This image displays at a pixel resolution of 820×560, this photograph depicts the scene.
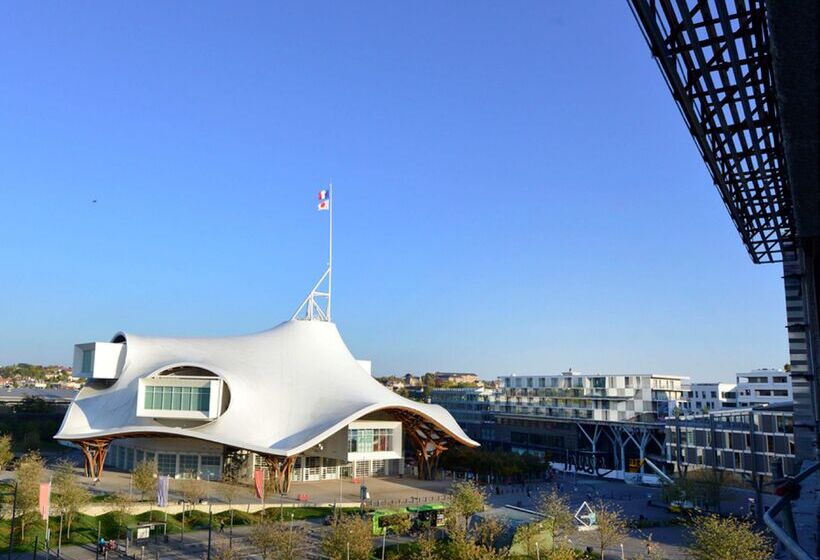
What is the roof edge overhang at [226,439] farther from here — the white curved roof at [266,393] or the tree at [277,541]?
the tree at [277,541]

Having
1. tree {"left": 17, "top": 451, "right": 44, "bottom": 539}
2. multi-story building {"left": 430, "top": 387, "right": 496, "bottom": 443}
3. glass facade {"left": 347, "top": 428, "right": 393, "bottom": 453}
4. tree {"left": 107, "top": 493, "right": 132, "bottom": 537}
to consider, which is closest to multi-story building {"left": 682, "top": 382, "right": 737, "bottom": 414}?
multi-story building {"left": 430, "top": 387, "right": 496, "bottom": 443}

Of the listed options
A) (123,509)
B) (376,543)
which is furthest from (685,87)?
(123,509)

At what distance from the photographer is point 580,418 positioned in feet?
219

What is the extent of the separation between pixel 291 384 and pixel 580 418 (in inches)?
1281

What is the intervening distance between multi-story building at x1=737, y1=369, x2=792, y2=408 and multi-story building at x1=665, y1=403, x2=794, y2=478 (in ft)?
82.1

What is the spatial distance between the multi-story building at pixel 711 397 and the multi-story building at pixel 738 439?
1135 inches

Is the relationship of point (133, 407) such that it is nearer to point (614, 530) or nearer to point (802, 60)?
point (614, 530)

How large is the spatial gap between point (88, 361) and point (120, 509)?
20820mm

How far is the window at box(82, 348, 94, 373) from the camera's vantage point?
47.7m

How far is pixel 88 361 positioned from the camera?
159 feet

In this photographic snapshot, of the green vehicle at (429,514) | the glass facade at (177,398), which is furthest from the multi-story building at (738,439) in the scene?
the glass facade at (177,398)

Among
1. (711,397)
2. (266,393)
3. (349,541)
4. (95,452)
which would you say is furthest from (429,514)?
(711,397)

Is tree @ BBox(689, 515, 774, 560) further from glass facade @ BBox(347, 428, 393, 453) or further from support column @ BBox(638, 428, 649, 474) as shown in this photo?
support column @ BBox(638, 428, 649, 474)

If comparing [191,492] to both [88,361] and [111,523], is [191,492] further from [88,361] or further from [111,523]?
[88,361]
